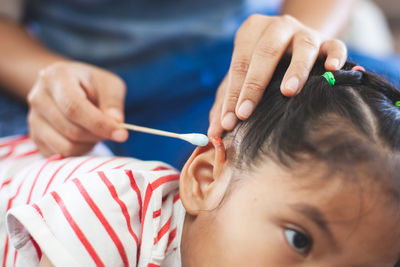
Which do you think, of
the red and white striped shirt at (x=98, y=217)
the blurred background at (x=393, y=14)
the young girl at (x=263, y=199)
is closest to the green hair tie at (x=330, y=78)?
the young girl at (x=263, y=199)

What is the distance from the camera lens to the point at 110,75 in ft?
2.71

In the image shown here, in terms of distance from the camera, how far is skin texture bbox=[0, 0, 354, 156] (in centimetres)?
59

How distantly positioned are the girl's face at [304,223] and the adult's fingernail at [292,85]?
108mm

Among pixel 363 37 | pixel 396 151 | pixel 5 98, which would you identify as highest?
pixel 396 151

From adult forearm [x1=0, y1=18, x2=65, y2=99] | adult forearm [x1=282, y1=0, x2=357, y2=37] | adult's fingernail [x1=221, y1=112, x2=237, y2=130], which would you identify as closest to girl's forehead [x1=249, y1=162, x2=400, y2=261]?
adult's fingernail [x1=221, y1=112, x2=237, y2=130]

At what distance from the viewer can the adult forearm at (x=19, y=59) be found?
99 centimetres

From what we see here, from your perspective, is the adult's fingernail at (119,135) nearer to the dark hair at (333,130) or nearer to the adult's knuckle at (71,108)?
the adult's knuckle at (71,108)

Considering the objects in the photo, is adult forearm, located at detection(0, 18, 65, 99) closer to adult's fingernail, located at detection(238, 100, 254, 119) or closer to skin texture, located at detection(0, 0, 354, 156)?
skin texture, located at detection(0, 0, 354, 156)

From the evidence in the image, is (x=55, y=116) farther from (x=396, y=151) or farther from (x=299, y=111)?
(x=396, y=151)

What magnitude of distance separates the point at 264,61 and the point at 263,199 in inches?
7.9

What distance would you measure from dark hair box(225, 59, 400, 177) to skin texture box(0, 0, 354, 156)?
0.08 feet

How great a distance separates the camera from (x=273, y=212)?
52 centimetres

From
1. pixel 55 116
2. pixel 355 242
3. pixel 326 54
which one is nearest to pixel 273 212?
pixel 355 242

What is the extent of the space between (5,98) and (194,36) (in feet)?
1.73
